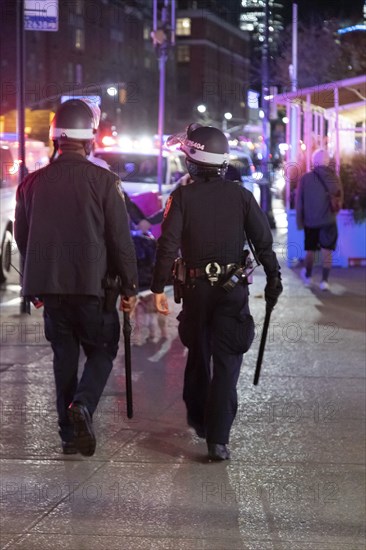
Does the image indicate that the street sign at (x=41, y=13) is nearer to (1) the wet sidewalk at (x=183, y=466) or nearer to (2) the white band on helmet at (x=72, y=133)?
(1) the wet sidewalk at (x=183, y=466)

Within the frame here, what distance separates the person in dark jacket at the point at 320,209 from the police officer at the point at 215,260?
7.84m

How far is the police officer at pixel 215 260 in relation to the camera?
612 centimetres

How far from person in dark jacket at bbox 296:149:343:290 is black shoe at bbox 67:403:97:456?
8684 millimetres

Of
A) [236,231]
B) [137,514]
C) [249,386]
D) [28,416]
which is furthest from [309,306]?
[137,514]

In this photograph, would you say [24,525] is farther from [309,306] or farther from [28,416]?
[309,306]

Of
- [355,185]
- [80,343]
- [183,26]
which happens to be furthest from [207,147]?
[183,26]

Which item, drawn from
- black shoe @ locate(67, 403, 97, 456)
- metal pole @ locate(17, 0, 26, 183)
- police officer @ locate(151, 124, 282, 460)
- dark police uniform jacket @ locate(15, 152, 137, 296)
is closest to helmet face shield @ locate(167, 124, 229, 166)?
police officer @ locate(151, 124, 282, 460)

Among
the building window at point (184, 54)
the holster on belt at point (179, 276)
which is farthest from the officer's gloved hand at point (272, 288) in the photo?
the building window at point (184, 54)

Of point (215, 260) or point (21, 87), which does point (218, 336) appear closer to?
point (215, 260)

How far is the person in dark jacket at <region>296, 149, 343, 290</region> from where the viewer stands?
46.3ft

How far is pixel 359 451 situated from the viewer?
6.53m

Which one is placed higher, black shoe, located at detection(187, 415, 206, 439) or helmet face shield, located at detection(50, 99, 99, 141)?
helmet face shield, located at detection(50, 99, 99, 141)

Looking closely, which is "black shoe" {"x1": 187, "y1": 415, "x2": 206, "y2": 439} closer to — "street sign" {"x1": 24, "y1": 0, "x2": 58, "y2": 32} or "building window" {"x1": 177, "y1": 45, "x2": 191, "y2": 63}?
"street sign" {"x1": 24, "y1": 0, "x2": 58, "y2": 32}

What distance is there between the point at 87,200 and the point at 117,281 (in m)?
0.52
